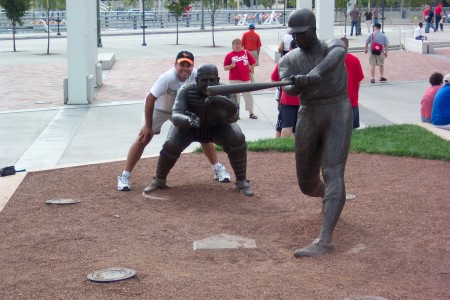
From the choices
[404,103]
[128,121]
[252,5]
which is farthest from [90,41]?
[252,5]

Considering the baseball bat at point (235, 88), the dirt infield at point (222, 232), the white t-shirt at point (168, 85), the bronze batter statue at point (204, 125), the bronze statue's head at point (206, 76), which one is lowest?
the dirt infield at point (222, 232)

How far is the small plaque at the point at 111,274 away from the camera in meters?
6.17

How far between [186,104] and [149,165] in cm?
233

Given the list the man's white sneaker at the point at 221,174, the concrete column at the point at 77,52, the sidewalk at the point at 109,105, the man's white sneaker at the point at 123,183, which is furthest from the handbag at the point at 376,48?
the man's white sneaker at the point at 123,183

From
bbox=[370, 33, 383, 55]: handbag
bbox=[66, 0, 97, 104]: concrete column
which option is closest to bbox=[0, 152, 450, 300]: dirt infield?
bbox=[66, 0, 97, 104]: concrete column

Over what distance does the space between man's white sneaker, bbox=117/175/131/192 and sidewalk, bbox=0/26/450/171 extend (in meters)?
2.04

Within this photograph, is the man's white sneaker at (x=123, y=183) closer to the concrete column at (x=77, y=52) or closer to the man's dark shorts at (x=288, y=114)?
the man's dark shorts at (x=288, y=114)

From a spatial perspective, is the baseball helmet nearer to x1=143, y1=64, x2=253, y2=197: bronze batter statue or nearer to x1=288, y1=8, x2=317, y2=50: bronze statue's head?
x1=288, y1=8, x2=317, y2=50: bronze statue's head

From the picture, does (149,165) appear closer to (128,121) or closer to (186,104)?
(186,104)

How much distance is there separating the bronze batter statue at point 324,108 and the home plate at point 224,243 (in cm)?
55

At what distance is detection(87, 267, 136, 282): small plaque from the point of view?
6.17 meters

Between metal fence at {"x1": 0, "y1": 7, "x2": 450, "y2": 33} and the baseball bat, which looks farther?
metal fence at {"x1": 0, "y1": 7, "x2": 450, "y2": 33}

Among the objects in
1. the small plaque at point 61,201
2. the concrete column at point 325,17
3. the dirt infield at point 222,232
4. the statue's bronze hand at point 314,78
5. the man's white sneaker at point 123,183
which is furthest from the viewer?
the concrete column at point 325,17

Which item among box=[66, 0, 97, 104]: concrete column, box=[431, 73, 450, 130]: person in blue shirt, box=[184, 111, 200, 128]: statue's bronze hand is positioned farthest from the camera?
box=[66, 0, 97, 104]: concrete column
